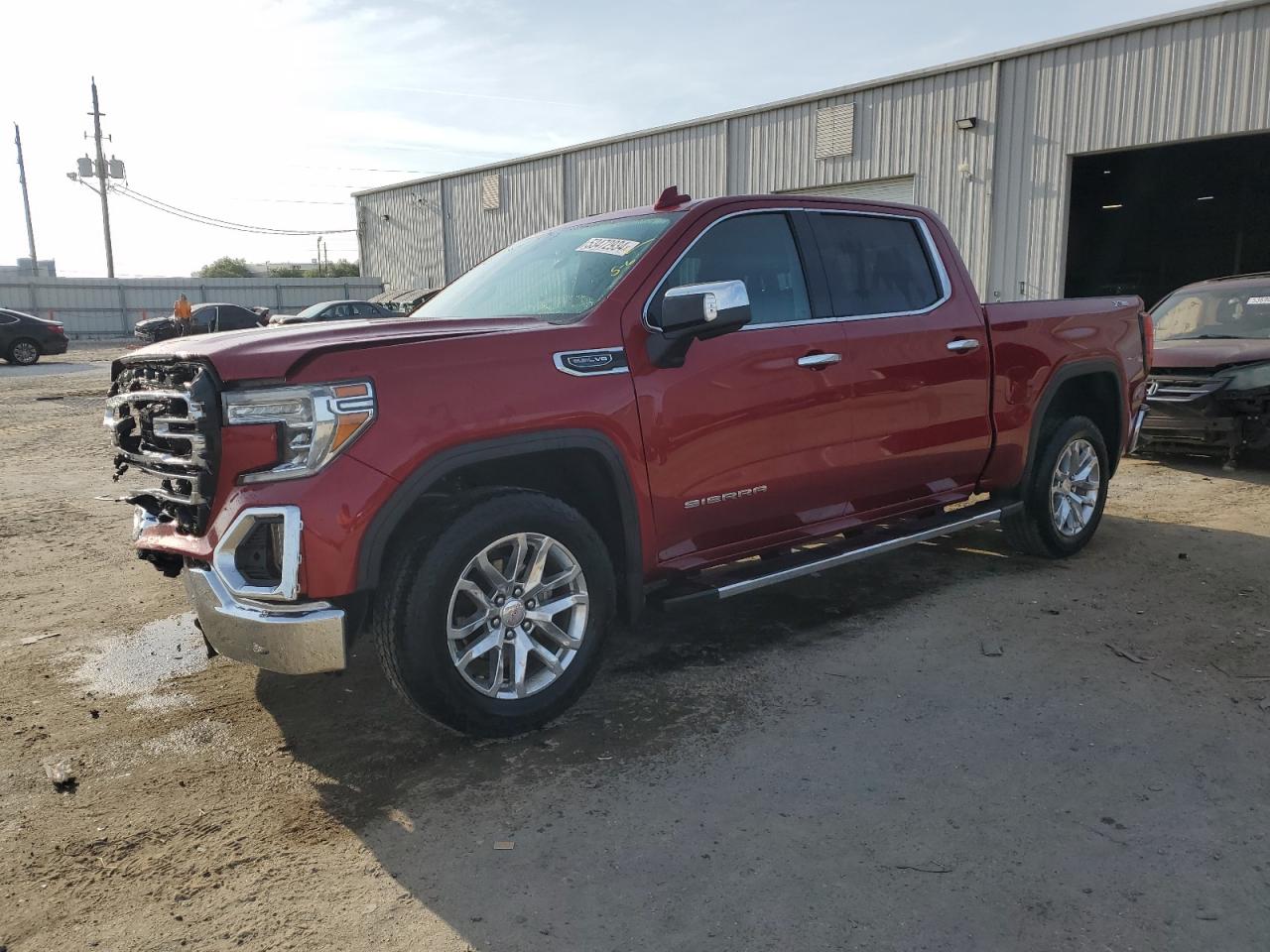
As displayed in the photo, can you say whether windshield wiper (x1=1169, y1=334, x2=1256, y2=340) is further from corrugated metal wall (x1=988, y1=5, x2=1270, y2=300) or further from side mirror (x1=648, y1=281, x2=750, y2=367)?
side mirror (x1=648, y1=281, x2=750, y2=367)

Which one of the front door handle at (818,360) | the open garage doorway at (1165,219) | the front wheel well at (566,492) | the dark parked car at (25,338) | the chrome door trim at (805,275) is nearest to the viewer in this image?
the front wheel well at (566,492)

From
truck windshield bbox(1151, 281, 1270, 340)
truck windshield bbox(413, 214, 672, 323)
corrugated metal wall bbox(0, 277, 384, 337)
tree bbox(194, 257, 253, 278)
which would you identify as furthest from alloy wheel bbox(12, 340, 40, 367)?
tree bbox(194, 257, 253, 278)

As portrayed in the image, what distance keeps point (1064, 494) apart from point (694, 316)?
11.1 feet

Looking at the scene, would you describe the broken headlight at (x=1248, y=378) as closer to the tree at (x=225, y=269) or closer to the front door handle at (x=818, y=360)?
the front door handle at (x=818, y=360)

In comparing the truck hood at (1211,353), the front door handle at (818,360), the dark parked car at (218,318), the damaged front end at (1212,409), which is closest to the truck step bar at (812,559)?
the front door handle at (818,360)

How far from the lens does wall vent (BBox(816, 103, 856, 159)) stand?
1869 centimetres

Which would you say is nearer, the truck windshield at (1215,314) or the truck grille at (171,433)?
the truck grille at (171,433)

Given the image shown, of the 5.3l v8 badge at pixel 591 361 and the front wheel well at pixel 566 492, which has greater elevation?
the 5.3l v8 badge at pixel 591 361

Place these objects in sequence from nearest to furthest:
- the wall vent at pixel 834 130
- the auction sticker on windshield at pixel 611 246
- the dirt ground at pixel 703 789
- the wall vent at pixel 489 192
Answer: the dirt ground at pixel 703 789 → the auction sticker on windshield at pixel 611 246 → the wall vent at pixel 834 130 → the wall vent at pixel 489 192

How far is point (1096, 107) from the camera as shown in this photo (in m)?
15.2

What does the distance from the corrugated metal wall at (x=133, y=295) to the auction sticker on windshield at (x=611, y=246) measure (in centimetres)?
3357

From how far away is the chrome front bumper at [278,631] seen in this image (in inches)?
116

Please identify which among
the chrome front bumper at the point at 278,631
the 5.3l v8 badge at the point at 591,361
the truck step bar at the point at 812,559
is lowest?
the truck step bar at the point at 812,559

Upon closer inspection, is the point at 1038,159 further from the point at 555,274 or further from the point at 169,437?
the point at 169,437
